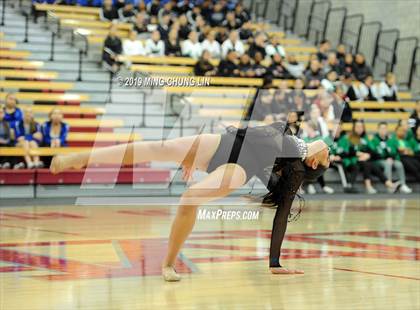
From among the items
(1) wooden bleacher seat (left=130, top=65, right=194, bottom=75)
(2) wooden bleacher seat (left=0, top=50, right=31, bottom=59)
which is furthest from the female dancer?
(2) wooden bleacher seat (left=0, top=50, right=31, bottom=59)

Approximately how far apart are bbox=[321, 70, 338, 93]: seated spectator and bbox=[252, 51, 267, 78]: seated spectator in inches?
55.4

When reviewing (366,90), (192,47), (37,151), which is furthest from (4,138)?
(366,90)

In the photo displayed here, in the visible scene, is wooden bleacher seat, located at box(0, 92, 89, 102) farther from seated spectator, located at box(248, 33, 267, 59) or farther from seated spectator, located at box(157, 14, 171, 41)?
seated spectator, located at box(248, 33, 267, 59)

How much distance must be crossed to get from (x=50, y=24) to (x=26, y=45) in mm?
963

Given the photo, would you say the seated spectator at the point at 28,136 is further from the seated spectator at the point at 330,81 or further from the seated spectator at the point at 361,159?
the seated spectator at the point at 330,81

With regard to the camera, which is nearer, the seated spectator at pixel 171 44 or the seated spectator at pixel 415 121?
the seated spectator at pixel 415 121

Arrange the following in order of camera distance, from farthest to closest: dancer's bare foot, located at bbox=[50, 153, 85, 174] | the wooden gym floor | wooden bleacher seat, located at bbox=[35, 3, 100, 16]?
wooden bleacher seat, located at bbox=[35, 3, 100, 16] → dancer's bare foot, located at bbox=[50, 153, 85, 174] → the wooden gym floor

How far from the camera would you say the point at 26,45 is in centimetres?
1650

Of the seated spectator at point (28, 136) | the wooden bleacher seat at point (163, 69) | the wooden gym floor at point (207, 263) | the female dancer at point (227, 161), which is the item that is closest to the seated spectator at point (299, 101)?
the wooden bleacher seat at point (163, 69)

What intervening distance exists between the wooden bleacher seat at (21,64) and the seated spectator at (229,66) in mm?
3987

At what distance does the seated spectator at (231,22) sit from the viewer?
19531mm

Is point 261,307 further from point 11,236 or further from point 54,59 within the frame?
point 54,59

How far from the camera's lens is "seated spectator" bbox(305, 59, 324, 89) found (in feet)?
54.9

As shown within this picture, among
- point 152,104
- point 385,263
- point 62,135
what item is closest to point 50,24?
point 152,104
